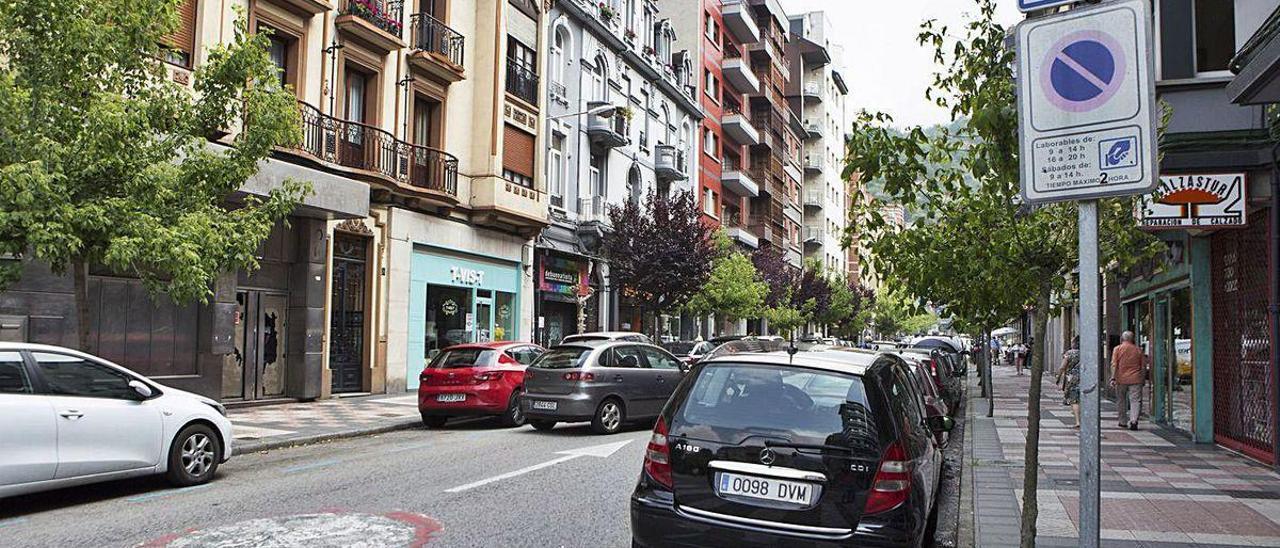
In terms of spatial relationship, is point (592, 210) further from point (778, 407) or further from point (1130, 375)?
point (778, 407)

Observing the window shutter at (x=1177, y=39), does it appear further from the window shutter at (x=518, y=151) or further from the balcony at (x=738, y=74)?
the balcony at (x=738, y=74)

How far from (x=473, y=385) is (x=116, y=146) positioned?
6855 millimetres

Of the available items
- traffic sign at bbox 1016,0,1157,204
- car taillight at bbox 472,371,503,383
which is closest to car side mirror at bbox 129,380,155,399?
car taillight at bbox 472,371,503,383

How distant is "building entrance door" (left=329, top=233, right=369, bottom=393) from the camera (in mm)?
21016

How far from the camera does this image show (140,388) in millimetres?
9031

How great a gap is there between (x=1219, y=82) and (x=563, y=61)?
842 inches

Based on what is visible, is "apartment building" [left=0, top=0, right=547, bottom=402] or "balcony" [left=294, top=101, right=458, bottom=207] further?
"balcony" [left=294, top=101, right=458, bottom=207]

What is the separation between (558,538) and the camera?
7031 mm

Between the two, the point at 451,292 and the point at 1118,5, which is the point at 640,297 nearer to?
the point at 451,292

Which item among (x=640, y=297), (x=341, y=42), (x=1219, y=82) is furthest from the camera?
(x=640, y=297)

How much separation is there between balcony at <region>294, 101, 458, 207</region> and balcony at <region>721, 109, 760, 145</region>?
26.5 metres

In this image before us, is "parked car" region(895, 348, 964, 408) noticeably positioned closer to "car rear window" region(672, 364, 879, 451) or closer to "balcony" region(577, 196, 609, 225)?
"car rear window" region(672, 364, 879, 451)

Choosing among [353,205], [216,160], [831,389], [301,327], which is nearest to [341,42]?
[353,205]

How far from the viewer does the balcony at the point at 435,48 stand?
2298 cm
